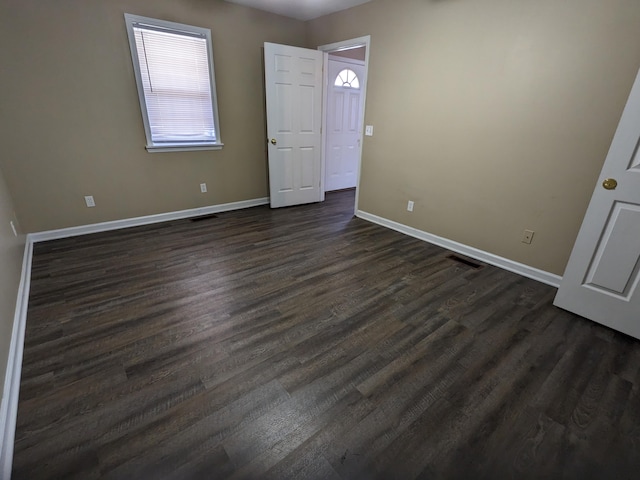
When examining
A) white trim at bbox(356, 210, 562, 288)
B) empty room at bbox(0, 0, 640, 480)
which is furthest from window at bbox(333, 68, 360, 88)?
white trim at bbox(356, 210, 562, 288)

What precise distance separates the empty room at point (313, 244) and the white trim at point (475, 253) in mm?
25

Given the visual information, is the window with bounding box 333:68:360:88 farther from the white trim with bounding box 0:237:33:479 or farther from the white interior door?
the white trim with bounding box 0:237:33:479

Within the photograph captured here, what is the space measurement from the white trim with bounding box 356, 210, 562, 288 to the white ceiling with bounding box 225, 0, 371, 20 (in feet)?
8.09

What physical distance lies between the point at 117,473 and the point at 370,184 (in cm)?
353

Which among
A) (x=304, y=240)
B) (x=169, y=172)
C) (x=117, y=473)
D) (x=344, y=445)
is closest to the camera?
(x=117, y=473)

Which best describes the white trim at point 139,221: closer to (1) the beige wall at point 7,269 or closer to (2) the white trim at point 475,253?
(1) the beige wall at point 7,269

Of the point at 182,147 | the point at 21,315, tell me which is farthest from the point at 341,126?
the point at 21,315

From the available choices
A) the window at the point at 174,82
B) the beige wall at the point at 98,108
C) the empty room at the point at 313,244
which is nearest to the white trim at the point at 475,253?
the empty room at the point at 313,244

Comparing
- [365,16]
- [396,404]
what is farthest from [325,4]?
[396,404]

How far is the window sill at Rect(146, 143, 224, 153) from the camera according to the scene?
3522 mm

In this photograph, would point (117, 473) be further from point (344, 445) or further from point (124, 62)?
point (124, 62)

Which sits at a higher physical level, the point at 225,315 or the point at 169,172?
the point at 169,172

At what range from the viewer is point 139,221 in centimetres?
369

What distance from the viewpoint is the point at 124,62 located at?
314 centimetres
